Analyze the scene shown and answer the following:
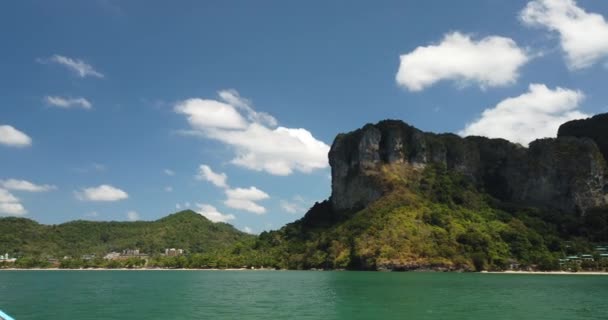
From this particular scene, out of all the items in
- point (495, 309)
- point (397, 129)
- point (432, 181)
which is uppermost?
point (397, 129)

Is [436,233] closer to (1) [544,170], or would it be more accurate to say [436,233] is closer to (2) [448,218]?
(2) [448,218]

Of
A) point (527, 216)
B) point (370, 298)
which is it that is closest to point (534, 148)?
point (527, 216)

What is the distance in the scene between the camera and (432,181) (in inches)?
7589

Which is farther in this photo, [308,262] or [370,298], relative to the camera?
[308,262]

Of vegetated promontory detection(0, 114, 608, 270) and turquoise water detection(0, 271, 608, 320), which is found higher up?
Result: vegetated promontory detection(0, 114, 608, 270)

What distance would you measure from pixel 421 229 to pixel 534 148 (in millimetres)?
66238

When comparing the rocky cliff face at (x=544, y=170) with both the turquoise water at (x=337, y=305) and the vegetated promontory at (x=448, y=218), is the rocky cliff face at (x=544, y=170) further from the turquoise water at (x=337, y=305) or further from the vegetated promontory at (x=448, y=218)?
the turquoise water at (x=337, y=305)

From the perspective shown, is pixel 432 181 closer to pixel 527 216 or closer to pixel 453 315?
pixel 527 216

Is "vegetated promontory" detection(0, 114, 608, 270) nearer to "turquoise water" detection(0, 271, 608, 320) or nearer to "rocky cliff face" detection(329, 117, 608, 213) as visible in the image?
"rocky cliff face" detection(329, 117, 608, 213)

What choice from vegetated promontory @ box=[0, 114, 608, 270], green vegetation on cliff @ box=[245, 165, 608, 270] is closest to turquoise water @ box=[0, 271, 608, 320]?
green vegetation on cliff @ box=[245, 165, 608, 270]

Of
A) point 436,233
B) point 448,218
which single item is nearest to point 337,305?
point 436,233

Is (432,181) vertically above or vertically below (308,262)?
above

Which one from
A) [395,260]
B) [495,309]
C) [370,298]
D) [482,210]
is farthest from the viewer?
[482,210]

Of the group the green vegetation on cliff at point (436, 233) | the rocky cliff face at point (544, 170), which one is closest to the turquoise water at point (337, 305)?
the green vegetation on cliff at point (436, 233)
